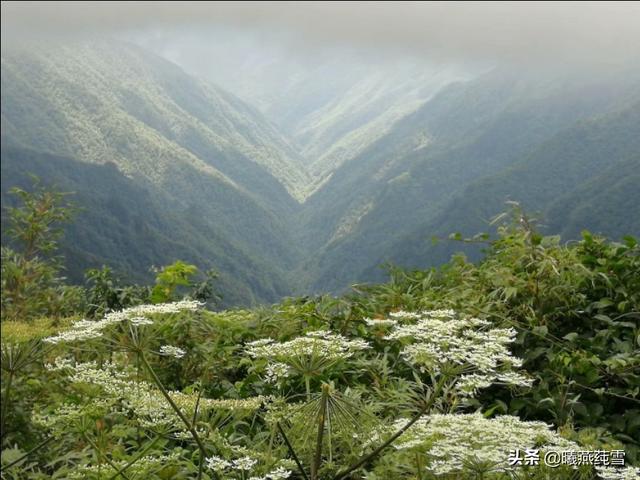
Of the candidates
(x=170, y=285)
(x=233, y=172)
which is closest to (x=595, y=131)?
(x=170, y=285)

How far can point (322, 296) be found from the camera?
12.7 ft

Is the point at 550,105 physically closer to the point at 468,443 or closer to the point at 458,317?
the point at 458,317

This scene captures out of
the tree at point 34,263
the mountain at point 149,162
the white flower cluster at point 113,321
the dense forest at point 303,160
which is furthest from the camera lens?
the mountain at point 149,162

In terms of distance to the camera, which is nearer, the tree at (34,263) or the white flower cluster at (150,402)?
the white flower cluster at (150,402)

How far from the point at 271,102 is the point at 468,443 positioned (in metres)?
172

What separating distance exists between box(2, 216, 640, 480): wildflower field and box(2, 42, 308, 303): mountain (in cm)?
1129

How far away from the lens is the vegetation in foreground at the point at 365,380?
1.74m

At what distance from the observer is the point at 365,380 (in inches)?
121

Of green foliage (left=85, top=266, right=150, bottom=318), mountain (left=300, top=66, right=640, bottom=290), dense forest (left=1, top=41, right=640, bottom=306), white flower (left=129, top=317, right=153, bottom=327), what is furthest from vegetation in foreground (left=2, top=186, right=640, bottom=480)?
green foliage (left=85, top=266, right=150, bottom=318)

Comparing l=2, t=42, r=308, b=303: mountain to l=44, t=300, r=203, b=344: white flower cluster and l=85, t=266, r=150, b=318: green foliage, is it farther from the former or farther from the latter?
l=44, t=300, r=203, b=344: white flower cluster

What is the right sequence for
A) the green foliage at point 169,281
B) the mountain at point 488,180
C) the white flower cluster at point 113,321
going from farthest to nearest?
the mountain at point 488,180
the green foliage at point 169,281
the white flower cluster at point 113,321

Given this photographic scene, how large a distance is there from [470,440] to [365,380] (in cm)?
142

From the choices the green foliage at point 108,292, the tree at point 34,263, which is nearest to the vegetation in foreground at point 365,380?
the green foliage at point 108,292

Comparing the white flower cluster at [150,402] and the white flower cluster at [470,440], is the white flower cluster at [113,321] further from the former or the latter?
the white flower cluster at [470,440]
